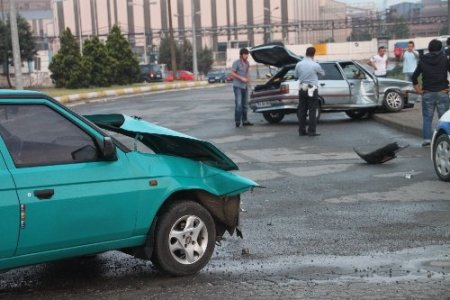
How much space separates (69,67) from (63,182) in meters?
39.8

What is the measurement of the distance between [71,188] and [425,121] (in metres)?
8.60

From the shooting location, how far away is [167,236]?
207 inches

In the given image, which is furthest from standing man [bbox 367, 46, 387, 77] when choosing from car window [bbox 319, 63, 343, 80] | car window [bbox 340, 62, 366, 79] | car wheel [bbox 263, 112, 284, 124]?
car wheel [bbox 263, 112, 284, 124]

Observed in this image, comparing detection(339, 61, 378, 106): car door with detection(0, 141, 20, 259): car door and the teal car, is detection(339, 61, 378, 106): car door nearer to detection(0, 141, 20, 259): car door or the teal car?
the teal car

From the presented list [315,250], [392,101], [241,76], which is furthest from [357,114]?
[315,250]

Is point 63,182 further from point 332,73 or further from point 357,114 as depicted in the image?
point 357,114

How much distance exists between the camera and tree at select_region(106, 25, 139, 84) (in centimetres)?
4503

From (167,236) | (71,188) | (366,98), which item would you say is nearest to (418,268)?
(167,236)

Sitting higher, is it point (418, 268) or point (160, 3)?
point (160, 3)

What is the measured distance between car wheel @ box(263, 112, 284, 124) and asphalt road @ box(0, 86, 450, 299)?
6622 mm

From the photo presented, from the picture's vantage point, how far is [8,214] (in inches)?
175

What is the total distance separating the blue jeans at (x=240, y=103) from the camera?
1628 centimetres

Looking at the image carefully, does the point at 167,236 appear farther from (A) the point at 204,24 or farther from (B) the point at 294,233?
(A) the point at 204,24

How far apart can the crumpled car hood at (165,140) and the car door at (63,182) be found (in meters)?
0.37
